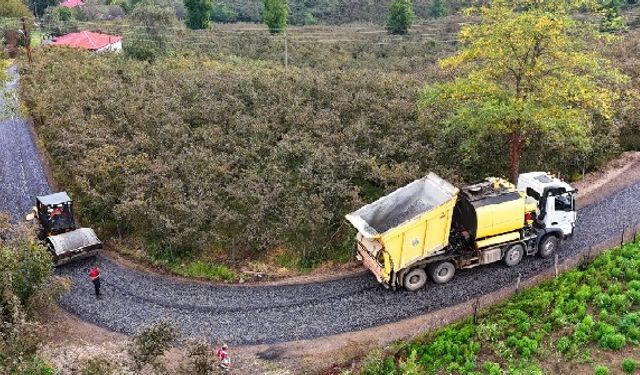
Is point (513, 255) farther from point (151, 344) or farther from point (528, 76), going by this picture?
→ point (151, 344)

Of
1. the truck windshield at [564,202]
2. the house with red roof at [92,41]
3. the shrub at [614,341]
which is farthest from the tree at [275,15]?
the shrub at [614,341]

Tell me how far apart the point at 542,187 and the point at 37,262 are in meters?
16.1

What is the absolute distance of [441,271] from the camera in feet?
59.6

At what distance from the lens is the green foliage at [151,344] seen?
14.0 m

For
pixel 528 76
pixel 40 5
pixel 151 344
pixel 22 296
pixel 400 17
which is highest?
pixel 40 5

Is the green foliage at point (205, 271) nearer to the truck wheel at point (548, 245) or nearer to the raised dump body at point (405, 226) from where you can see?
the raised dump body at point (405, 226)

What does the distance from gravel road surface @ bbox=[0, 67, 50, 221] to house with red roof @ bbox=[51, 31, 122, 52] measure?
1994 cm

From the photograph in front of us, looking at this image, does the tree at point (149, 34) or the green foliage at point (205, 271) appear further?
the tree at point (149, 34)

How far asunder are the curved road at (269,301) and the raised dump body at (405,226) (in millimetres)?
1143

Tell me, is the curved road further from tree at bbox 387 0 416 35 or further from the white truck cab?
tree at bbox 387 0 416 35

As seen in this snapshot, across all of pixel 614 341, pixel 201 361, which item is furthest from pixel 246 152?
pixel 614 341

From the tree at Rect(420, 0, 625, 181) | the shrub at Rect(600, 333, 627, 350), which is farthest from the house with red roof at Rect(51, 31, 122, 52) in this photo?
the shrub at Rect(600, 333, 627, 350)

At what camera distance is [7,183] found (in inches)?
1086

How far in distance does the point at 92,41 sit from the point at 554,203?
163ft
